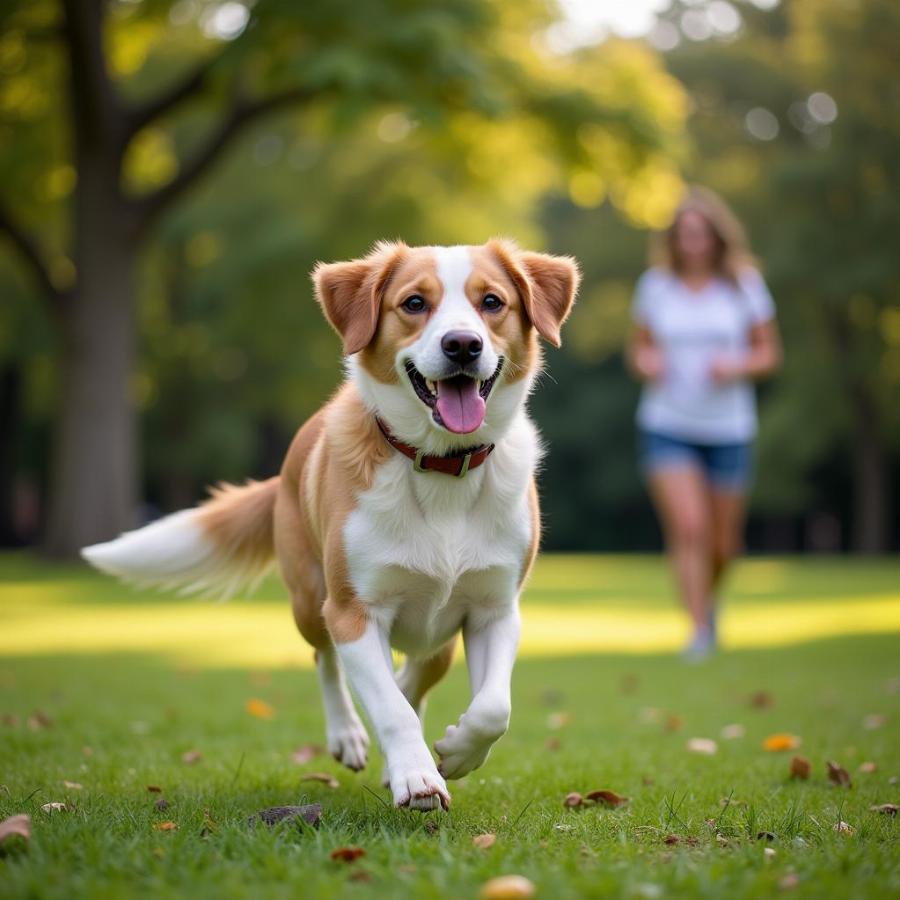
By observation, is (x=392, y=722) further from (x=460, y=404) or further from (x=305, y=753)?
(x=305, y=753)

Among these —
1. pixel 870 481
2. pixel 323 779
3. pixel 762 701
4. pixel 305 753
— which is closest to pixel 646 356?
pixel 762 701

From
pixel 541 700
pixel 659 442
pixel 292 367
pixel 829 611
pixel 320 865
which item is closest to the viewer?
pixel 320 865

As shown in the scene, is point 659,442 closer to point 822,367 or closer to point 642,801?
point 642,801

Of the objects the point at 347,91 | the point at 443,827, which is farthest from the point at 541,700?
the point at 347,91

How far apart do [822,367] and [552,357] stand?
435 inches

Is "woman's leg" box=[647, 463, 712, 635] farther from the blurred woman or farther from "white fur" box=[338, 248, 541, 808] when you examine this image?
"white fur" box=[338, 248, 541, 808]

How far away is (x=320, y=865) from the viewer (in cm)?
293

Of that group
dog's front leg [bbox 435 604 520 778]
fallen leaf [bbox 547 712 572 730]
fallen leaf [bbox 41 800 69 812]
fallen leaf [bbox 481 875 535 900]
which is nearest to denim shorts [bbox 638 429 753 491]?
fallen leaf [bbox 547 712 572 730]

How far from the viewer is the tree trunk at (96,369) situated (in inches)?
714

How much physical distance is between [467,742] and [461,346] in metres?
1.23

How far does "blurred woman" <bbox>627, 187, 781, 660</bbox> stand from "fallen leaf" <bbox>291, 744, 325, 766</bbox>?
4090 millimetres

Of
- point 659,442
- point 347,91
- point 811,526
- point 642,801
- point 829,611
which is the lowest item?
point 811,526

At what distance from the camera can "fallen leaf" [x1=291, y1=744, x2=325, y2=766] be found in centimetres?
513

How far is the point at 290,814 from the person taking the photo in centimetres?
357
